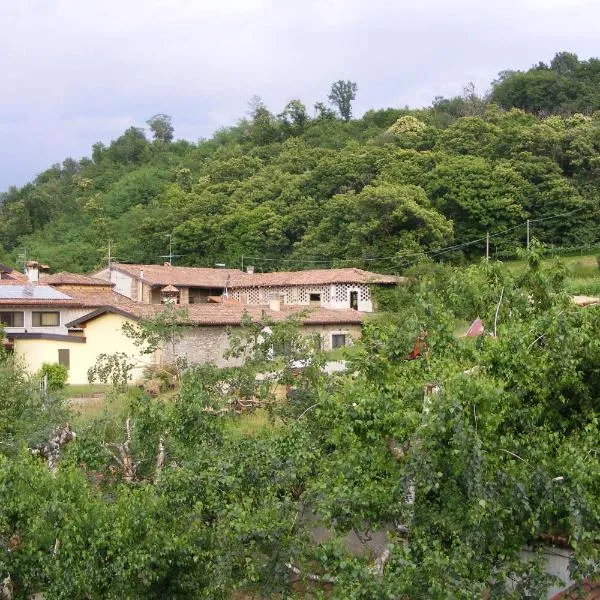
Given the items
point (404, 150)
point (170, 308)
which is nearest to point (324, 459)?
point (170, 308)

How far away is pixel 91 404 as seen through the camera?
990 inches

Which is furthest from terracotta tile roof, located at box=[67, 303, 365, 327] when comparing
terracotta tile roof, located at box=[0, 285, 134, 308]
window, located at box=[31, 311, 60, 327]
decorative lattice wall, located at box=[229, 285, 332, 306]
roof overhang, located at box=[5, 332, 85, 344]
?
decorative lattice wall, located at box=[229, 285, 332, 306]

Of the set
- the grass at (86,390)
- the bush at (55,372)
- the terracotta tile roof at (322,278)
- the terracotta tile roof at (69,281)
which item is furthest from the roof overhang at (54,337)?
the terracotta tile roof at (322,278)

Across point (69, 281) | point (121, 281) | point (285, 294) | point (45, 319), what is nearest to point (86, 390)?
point (45, 319)

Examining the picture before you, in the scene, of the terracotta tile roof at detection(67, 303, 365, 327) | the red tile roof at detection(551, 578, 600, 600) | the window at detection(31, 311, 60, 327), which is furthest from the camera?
the window at detection(31, 311, 60, 327)

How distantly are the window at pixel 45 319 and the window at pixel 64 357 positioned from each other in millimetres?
4975

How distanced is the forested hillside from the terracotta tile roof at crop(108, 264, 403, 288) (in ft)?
14.9

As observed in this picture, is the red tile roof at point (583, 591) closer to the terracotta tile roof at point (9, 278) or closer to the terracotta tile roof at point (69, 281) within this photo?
the terracotta tile roof at point (9, 278)

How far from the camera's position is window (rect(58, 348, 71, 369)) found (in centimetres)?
3152

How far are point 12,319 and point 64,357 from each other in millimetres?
5400

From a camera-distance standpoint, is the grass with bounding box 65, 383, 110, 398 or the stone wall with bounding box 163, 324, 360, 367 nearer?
the grass with bounding box 65, 383, 110, 398

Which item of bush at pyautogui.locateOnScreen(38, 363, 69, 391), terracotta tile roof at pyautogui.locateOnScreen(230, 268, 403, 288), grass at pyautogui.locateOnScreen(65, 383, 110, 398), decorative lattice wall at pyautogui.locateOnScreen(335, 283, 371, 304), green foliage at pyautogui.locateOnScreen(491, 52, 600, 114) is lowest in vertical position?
grass at pyautogui.locateOnScreen(65, 383, 110, 398)

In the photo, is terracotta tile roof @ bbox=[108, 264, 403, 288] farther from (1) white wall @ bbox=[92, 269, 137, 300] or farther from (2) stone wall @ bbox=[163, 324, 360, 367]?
(2) stone wall @ bbox=[163, 324, 360, 367]

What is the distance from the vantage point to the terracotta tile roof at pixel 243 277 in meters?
42.2
